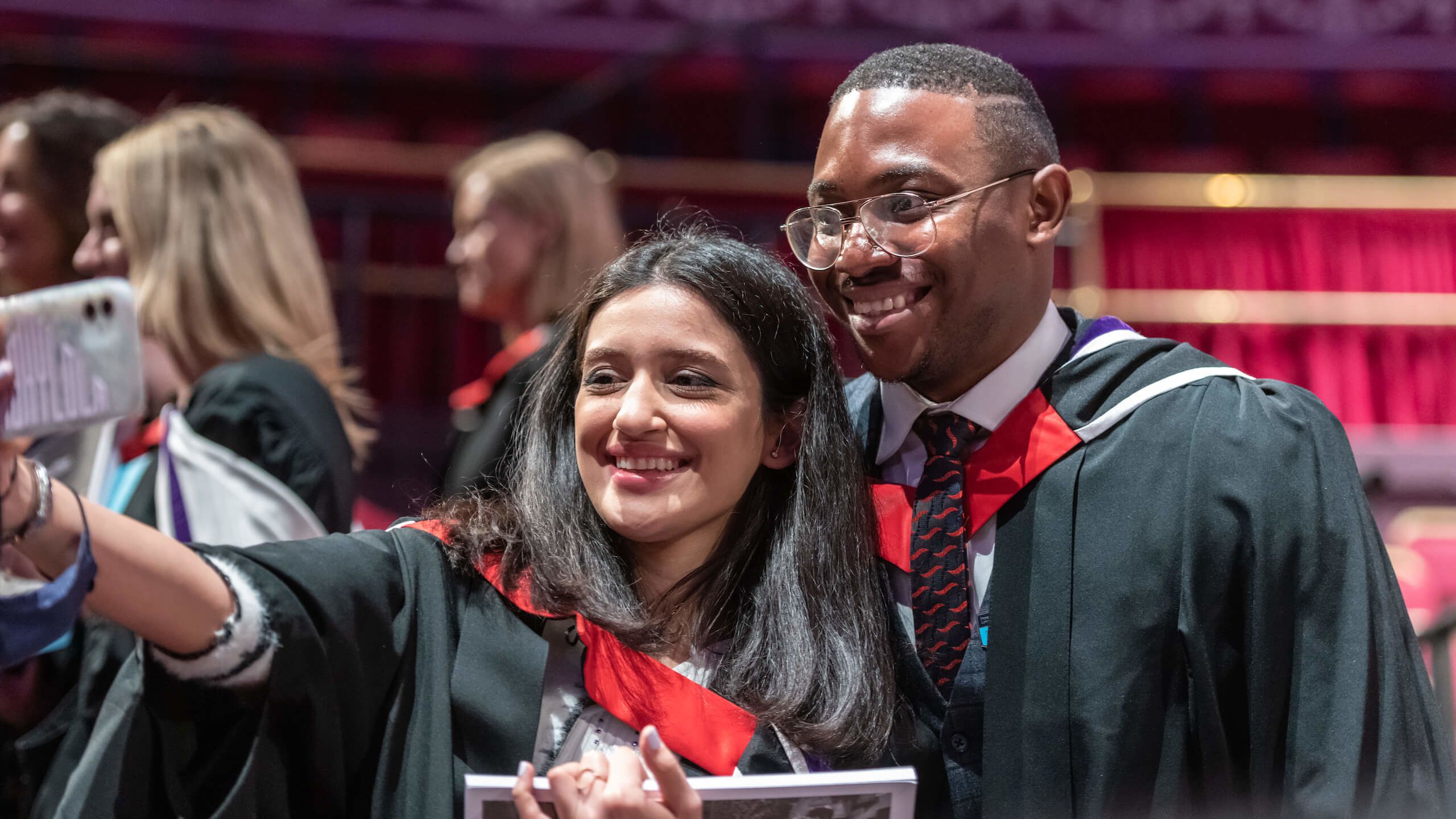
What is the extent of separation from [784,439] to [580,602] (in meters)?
0.37

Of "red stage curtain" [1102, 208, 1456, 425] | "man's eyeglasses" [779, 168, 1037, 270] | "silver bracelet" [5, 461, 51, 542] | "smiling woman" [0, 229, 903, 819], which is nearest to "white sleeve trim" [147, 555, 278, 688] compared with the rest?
"smiling woman" [0, 229, 903, 819]

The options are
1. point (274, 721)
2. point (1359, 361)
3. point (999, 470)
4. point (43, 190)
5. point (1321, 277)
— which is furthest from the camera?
point (1321, 277)

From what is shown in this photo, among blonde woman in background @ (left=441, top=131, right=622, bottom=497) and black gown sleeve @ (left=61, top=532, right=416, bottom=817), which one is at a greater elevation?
blonde woman in background @ (left=441, top=131, right=622, bottom=497)

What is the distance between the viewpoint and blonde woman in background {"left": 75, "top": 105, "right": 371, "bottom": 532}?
7.58ft

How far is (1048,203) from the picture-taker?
6.41 feet

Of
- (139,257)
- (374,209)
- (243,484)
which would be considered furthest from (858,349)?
(374,209)

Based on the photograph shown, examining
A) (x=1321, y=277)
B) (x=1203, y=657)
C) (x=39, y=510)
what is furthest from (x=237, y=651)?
(x=1321, y=277)

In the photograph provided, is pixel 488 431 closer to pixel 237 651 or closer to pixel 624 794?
pixel 237 651

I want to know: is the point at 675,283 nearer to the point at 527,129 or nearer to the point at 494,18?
the point at 527,129

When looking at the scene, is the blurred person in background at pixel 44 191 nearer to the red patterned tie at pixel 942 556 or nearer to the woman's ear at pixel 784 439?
the woman's ear at pixel 784 439

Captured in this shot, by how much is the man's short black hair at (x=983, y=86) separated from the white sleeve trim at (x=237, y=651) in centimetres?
106

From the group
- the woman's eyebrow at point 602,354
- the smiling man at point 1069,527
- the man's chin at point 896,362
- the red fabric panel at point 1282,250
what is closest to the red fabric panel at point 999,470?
the smiling man at point 1069,527

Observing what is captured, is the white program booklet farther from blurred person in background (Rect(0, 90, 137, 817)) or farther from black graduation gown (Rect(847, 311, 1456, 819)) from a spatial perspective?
blurred person in background (Rect(0, 90, 137, 817))

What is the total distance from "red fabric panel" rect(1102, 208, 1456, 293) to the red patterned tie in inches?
232
